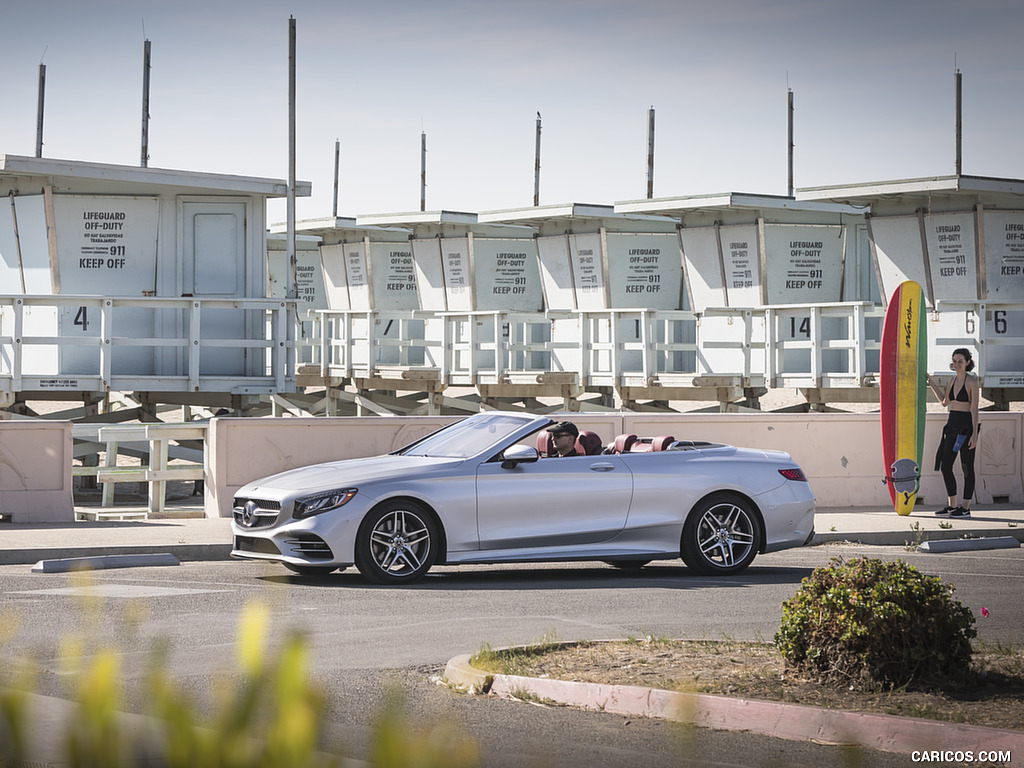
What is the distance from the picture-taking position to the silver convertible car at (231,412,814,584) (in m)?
11.0

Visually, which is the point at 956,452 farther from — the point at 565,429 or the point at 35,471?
the point at 35,471

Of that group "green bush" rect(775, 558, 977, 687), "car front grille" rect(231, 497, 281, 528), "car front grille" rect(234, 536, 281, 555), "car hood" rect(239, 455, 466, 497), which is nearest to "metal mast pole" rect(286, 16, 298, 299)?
"car hood" rect(239, 455, 466, 497)

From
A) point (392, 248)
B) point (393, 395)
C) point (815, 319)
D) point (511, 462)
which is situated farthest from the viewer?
point (392, 248)

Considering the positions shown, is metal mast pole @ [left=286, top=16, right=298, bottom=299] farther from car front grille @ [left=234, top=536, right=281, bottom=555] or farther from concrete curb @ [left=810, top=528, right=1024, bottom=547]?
car front grille @ [left=234, top=536, right=281, bottom=555]

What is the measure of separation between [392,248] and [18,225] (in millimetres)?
16000

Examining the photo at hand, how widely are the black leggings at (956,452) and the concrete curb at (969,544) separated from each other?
177 centimetres

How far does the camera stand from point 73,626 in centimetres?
879

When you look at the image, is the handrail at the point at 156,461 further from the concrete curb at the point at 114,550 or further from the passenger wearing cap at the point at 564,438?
the passenger wearing cap at the point at 564,438

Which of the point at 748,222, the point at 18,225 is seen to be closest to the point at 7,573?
the point at 18,225

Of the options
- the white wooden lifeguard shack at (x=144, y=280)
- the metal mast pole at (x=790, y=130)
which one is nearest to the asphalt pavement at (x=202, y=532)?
the white wooden lifeguard shack at (x=144, y=280)

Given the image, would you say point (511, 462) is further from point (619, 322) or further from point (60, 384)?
point (619, 322)

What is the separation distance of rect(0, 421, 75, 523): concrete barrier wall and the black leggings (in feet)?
31.9

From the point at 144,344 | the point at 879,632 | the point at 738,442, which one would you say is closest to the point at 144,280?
the point at 144,344

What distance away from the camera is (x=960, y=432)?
1650 centimetres
